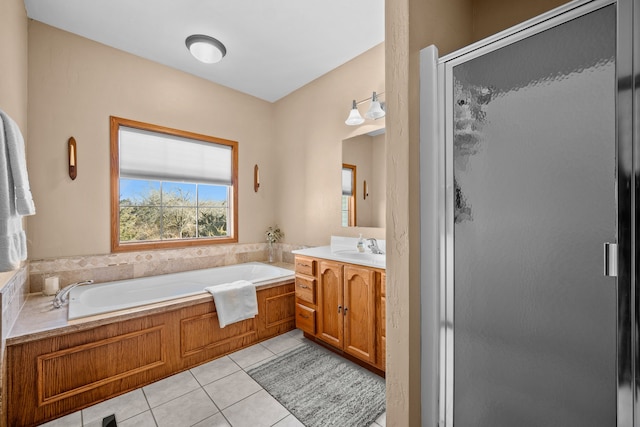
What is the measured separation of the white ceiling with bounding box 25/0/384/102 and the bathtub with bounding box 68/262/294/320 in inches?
90.8

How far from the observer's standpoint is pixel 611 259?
2.51 ft

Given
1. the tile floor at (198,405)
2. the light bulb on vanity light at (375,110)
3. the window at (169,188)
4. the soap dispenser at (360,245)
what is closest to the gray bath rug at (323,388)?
the tile floor at (198,405)

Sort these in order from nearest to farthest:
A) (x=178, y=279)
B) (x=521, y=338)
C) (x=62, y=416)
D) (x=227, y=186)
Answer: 1. (x=521, y=338)
2. (x=62, y=416)
3. (x=178, y=279)
4. (x=227, y=186)

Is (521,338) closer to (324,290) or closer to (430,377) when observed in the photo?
(430,377)

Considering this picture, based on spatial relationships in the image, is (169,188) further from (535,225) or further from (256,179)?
(535,225)

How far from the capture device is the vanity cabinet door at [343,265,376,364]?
6.91 ft

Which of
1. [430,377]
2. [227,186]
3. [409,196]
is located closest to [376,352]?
[430,377]

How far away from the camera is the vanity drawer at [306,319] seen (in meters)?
2.61

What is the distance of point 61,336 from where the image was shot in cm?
176

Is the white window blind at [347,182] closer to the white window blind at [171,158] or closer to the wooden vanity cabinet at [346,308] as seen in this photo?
the wooden vanity cabinet at [346,308]

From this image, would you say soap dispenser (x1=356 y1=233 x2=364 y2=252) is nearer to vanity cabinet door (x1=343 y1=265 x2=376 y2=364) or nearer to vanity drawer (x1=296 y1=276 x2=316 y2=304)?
vanity cabinet door (x1=343 y1=265 x2=376 y2=364)

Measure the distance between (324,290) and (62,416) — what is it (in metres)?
1.95

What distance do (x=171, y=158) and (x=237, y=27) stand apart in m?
1.59

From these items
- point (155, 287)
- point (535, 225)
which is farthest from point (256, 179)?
point (535, 225)
